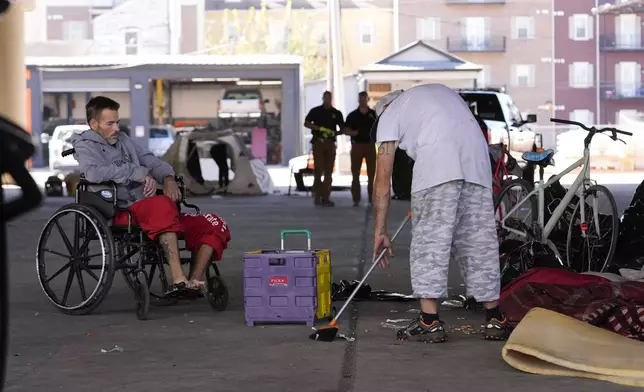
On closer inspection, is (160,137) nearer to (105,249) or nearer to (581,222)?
(581,222)

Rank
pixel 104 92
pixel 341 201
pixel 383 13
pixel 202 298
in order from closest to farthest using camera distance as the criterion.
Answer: pixel 202 298 → pixel 341 201 → pixel 104 92 → pixel 383 13

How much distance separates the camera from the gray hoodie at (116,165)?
8680mm

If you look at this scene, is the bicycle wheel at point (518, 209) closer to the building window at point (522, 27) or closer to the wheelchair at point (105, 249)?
the wheelchair at point (105, 249)

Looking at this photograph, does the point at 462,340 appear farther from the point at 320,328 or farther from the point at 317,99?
the point at 317,99

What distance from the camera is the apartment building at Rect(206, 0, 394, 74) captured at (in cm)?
7244

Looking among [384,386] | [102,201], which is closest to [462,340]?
[384,386]

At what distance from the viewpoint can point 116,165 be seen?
880cm

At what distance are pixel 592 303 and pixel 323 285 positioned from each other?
161cm

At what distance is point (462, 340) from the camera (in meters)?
7.59

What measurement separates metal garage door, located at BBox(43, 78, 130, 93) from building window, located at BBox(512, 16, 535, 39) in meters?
23.4

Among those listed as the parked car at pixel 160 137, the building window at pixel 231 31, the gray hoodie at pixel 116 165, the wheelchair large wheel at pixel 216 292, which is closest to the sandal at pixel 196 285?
the wheelchair large wheel at pixel 216 292

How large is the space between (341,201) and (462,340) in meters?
15.4

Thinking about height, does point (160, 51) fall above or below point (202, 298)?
above

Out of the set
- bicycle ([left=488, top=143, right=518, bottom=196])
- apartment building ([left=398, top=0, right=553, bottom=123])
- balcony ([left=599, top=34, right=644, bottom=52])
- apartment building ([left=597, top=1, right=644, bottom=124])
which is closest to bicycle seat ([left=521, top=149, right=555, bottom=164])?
bicycle ([left=488, top=143, right=518, bottom=196])
